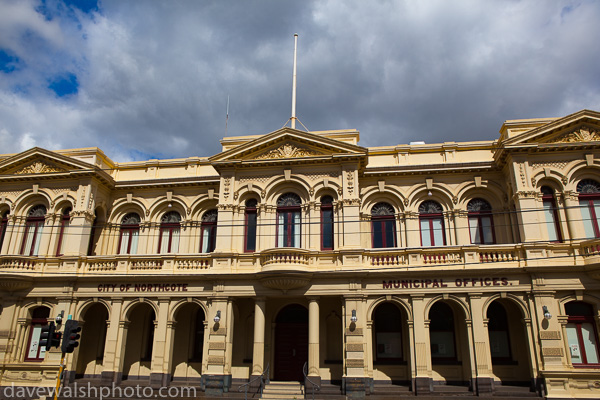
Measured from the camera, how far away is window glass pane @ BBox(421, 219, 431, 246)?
2404cm

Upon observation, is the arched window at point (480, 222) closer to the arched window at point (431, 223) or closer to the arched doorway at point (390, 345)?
the arched window at point (431, 223)

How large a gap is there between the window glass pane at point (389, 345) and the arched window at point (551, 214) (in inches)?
346

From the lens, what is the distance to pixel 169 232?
26.8m

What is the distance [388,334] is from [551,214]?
9.91 meters

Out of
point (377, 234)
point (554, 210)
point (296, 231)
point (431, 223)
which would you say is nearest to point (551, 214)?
point (554, 210)

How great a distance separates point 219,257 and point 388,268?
334 inches

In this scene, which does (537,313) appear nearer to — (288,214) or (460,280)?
(460,280)

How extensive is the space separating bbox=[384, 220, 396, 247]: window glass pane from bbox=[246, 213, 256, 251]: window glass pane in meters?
7.19

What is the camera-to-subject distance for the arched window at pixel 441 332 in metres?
21.9

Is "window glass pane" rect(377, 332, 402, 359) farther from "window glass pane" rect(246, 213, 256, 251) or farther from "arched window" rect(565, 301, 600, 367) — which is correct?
"window glass pane" rect(246, 213, 256, 251)

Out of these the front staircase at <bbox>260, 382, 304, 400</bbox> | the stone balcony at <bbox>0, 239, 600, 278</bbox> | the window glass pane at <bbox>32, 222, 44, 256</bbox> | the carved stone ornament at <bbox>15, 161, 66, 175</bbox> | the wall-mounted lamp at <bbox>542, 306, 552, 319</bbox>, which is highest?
the carved stone ornament at <bbox>15, 161, 66, 175</bbox>

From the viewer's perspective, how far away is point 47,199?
85.5 ft

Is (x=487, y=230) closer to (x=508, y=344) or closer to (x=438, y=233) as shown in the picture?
(x=438, y=233)

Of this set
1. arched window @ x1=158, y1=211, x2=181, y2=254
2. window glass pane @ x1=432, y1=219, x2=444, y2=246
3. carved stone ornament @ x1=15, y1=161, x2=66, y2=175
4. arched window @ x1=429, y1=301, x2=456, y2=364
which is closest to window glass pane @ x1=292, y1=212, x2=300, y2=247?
window glass pane @ x1=432, y1=219, x2=444, y2=246
